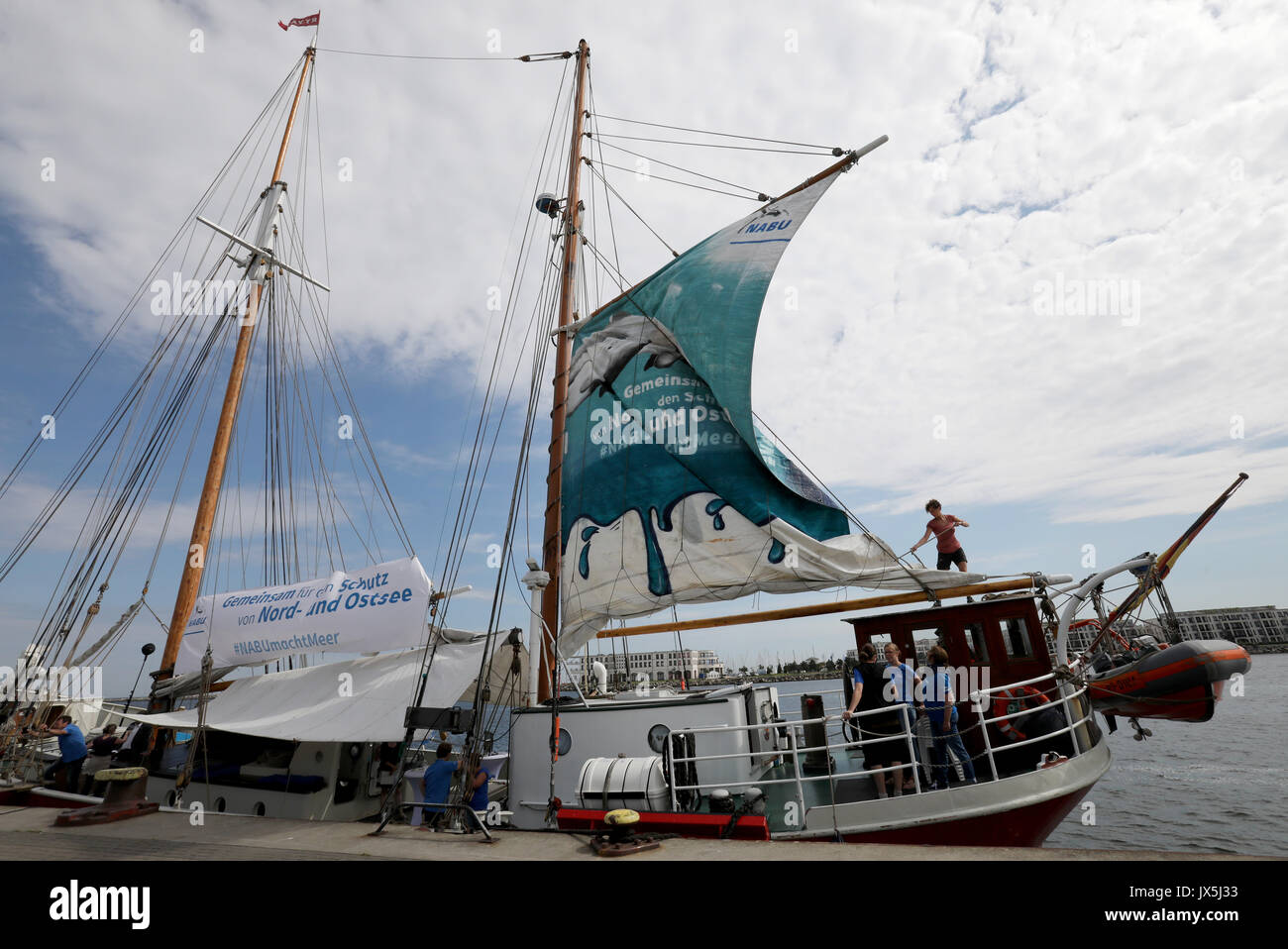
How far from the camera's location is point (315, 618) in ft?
36.6

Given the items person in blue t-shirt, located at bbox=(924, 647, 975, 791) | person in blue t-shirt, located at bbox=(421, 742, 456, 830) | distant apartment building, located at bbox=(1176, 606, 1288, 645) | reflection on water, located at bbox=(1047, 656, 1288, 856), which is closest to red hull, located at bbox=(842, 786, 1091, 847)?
person in blue t-shirt, located at bbox=(924, 647, 975, 791)

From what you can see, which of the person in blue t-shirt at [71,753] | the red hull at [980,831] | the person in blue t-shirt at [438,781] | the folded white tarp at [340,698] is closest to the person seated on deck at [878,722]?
the red hull at [980,831]

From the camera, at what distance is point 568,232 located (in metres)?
16.8

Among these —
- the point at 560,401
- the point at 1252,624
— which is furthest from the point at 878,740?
the point at 1252,624

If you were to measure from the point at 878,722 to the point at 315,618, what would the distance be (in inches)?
373

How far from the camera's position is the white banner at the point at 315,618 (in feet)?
34.6

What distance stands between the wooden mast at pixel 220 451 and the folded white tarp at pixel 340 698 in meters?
3.30

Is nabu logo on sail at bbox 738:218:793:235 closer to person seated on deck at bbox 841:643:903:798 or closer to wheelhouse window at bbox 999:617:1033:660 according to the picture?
wheelhouse window at bbox 999:617:1033:660

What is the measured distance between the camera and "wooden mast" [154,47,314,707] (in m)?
14.2

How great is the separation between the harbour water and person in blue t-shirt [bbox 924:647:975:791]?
2.62m
